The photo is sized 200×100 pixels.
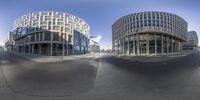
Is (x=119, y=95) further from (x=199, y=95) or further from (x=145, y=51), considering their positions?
(x=145, y=51)

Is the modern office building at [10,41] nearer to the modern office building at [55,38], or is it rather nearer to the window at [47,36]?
the modern office building at [55,38]

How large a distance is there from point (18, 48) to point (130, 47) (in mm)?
13657

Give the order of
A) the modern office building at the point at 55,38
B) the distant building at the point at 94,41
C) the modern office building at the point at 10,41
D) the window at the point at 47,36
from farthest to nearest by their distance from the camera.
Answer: the window at the point at 47,36 < the distant building at the point at 94,41 < the modern office building at the point at 55,38 < the modern office building at the point at 10,41

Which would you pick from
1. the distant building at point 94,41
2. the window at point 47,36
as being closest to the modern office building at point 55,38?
the window at point 47,36

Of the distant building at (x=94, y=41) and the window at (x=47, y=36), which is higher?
the window at (x=47, y=36)

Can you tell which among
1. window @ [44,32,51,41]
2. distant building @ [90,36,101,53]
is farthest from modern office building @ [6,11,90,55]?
distant building @ [90,36,101,53]

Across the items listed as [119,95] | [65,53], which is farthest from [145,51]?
[119,95]

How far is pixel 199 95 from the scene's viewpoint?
454cm

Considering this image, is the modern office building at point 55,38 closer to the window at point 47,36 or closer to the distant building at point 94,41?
the window at point 47,36

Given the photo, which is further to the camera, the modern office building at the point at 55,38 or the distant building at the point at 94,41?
the distant building at the point at 94,41

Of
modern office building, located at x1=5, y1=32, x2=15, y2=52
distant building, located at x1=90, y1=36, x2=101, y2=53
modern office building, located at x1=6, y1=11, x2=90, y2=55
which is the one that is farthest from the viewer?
distant building, located at x1=90, y1=36, x2=101, y2=53

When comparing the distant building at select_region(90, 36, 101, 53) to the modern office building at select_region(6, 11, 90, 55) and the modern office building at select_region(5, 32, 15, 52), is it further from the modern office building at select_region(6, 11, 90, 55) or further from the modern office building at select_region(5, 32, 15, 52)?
the modern office building at select_region(5, 32, 15, 52)

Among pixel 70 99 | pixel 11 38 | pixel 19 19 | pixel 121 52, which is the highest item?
pixel 19 19

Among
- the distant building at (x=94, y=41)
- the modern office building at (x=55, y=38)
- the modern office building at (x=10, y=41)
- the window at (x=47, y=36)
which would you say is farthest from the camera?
the window at (x=47, y=36)
